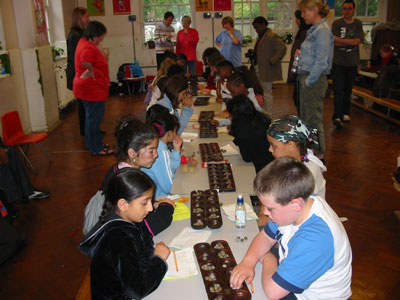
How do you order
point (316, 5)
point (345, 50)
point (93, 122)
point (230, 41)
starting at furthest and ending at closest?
point (230, 41) < point (345, 50) < point (93, 122) < point (316, 5)

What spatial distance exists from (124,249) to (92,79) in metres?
3.96

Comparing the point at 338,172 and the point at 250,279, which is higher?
the point at 250,279

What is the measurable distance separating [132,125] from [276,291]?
1428 millimetres

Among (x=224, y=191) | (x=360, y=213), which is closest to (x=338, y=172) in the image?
(x=360, y=213)

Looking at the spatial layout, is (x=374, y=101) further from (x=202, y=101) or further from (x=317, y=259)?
(x=317, y=259)

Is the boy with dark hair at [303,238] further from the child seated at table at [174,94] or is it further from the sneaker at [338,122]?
the sneaker at [338,122]

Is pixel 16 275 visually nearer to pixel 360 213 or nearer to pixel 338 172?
pixel 360 213

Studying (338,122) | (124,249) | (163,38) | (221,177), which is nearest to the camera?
(124,249)

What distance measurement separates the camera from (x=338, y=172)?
179 inches

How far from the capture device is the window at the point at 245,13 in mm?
10789

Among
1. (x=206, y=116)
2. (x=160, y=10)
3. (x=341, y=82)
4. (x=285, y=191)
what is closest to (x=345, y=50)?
(x=341, y=82)

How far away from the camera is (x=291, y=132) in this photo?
2182mm

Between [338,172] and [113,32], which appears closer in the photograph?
[338,172]

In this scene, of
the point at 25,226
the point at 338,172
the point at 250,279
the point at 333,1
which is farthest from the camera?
the point at 333,1
